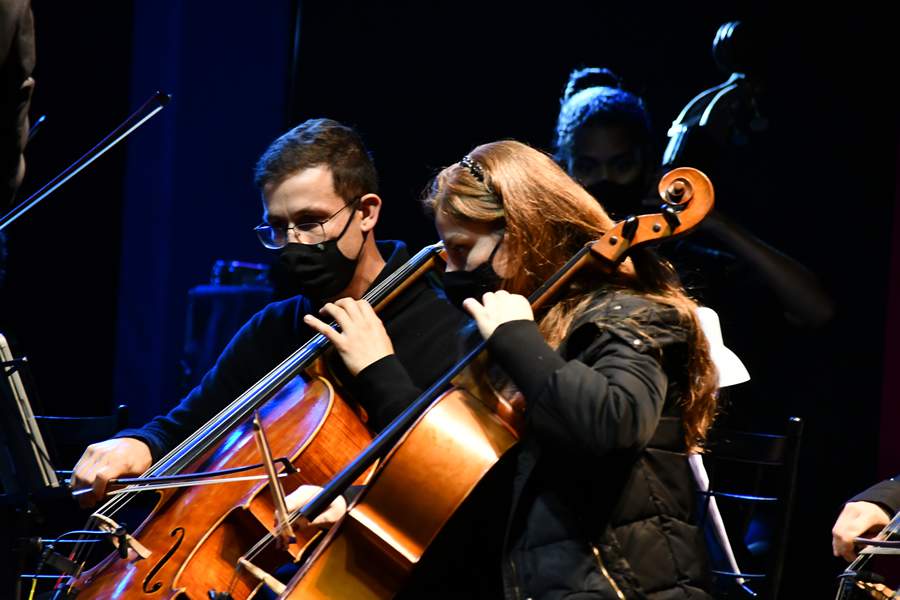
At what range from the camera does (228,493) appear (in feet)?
6.74

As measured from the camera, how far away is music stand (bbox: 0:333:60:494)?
215 cm

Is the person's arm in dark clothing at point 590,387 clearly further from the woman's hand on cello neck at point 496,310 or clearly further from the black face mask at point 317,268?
the black face mask at point 317,268

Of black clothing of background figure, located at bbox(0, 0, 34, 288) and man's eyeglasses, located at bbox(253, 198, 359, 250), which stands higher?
black clothing of background figure, located at bbox(0, 0, 34, 288)

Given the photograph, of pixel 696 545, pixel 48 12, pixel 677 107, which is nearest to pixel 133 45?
pixel 48 12

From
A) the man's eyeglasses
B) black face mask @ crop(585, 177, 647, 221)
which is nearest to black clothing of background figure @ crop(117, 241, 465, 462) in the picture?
the man's eyeglasses

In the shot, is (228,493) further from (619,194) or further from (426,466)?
(619,194)

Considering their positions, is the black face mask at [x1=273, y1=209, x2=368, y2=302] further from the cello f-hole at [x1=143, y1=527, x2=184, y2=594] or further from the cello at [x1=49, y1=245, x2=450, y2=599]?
the cello f-hole at [x1=143, y1=527, x2=184, y2=594]

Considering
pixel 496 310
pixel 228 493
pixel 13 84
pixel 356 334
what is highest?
pixel 13 84

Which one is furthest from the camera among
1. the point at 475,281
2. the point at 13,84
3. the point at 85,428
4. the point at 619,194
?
the point at 619,194

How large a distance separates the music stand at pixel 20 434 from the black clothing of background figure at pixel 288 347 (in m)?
0.30

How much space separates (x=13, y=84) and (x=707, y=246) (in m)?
2.38

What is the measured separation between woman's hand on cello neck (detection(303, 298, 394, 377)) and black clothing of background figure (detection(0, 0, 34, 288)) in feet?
2.62

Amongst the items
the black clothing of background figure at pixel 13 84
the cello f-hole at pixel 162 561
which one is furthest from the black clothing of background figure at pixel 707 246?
the black clothing of background figure at pixel 13 84

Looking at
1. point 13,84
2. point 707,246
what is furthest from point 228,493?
point 707,246
